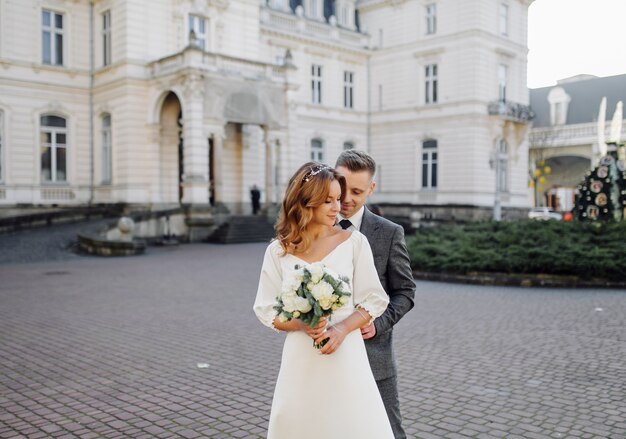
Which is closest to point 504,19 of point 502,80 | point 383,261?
point 502,80

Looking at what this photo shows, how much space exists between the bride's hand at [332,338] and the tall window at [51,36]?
28.8m

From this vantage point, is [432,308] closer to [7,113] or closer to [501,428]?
[501,428]

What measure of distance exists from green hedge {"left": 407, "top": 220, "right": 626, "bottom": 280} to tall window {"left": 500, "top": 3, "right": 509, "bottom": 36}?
22.9 metres

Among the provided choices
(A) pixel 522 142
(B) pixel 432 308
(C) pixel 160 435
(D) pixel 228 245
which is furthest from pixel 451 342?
(A) pixel 522 142

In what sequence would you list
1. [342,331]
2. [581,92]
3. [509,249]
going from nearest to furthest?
[342,331] < [509,249] < [581,92]

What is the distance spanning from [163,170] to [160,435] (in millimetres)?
24652

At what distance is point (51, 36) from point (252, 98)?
959cm

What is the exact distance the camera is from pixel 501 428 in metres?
5.15

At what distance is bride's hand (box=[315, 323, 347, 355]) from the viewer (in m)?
2.93

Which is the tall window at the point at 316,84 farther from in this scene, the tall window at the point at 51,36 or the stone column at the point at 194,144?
the tall window at the point at 51,36

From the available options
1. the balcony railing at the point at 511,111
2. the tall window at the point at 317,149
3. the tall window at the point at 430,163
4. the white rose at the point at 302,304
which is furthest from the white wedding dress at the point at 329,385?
the tall window at the point at 430,163

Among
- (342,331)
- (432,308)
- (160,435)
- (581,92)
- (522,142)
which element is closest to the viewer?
(342,331)

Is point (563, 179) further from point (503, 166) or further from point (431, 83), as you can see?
point (431, 83)

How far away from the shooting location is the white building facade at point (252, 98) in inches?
1062
